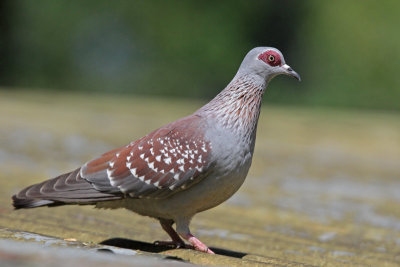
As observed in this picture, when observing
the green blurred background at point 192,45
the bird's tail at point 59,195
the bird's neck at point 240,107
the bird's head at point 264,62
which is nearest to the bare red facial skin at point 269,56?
the bird's head at point 264,62

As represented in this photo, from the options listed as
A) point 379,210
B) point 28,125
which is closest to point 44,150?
point 28,125

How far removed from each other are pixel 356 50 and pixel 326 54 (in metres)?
1.07

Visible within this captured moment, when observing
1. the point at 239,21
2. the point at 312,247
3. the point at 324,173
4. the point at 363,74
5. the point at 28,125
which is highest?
the point at 239,21

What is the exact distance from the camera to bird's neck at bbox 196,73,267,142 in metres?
3.71

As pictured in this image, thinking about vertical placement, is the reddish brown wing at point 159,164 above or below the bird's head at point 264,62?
below

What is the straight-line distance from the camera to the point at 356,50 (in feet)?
73.1

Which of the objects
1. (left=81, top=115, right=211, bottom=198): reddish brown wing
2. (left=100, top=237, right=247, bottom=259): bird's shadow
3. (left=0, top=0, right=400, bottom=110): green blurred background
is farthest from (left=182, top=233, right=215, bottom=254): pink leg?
(left=0, top=0, right=400, bottom=110): green blurred background

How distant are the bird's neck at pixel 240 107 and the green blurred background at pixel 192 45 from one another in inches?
717

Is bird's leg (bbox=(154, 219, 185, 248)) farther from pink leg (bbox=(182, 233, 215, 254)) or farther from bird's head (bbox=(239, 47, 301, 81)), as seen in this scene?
bird's head (bbox=(239, 47, 301, 81))

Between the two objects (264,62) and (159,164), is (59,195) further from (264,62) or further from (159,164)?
(264,62)

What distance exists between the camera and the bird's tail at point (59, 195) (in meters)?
3.63

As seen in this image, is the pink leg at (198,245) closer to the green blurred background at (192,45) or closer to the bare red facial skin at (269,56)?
the bare red facial skin at (269,56)

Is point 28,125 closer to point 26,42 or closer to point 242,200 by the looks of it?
point 242,200

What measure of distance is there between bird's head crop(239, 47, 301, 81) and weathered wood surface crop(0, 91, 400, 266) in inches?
40.6
